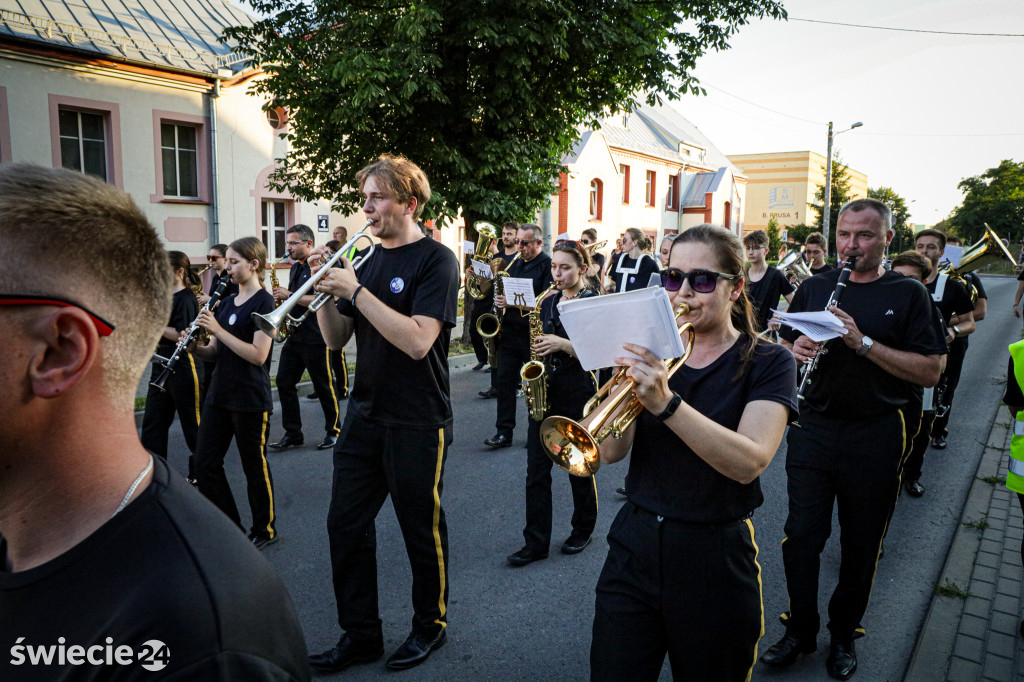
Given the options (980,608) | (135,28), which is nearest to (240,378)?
(980,608)

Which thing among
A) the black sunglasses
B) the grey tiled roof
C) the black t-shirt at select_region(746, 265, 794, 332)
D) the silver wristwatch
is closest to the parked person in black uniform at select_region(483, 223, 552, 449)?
the black t-shirt at select_region(746, 265, 794, 332)

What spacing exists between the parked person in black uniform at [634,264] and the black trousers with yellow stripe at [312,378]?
157 inches

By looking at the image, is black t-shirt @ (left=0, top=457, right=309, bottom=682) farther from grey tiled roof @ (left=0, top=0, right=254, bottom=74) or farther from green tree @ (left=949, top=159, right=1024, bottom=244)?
green tree @ (left=949, top=159, right=1024, bottom=244)

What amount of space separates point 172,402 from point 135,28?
14547mm

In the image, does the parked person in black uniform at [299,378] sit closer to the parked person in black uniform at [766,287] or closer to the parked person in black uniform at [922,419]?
the parked person in black uniform at [766,287]

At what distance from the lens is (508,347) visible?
22.8 feet

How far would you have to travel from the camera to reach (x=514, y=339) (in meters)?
6.89

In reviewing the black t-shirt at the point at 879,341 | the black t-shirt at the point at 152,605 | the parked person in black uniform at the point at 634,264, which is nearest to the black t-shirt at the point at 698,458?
the black t-shirt at the point at 879,341

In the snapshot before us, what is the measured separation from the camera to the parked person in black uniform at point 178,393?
5.21m

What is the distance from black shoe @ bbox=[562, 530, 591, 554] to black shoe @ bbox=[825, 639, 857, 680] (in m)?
1.68

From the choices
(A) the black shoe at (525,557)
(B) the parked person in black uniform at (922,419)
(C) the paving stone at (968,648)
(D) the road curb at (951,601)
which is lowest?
(C) the paving stone at (968,648)

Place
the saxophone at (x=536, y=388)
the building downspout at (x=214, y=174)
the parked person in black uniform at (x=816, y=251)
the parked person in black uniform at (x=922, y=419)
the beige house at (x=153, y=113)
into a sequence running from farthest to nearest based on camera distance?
the building downspout at (x=214, y=174), the beige house at (x=153, y=113), the parked person in black uniform at (x=816, y=251), the parked person in black uniform at (x=922, y=419), the saxophone at (x=536, y=388)

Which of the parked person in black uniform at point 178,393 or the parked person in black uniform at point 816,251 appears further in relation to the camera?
the parked person in black uniform at point 816,251

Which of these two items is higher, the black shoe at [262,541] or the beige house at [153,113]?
the beige house at [153,113]
